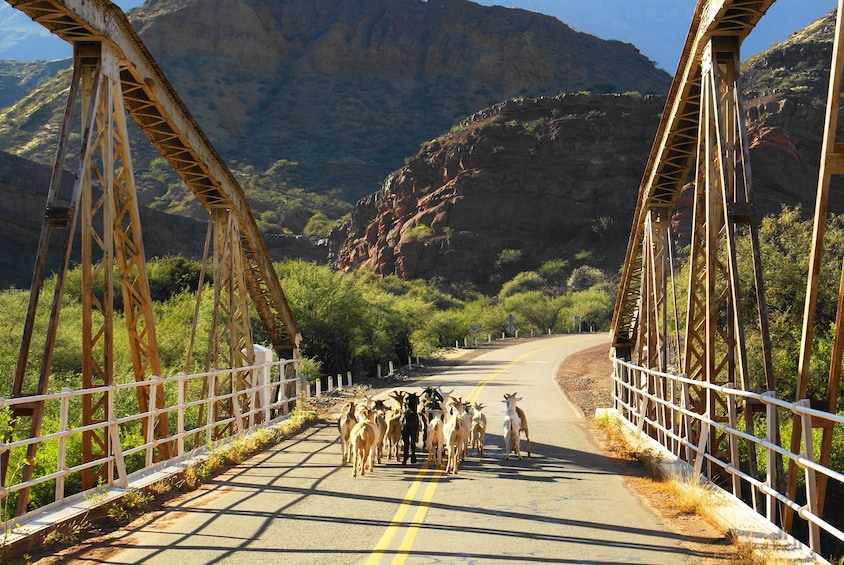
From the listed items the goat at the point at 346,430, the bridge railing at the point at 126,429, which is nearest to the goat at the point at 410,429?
the goat at the point at 346,430

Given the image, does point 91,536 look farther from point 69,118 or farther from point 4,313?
point 4,313

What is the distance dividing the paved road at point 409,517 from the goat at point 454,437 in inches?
10.7

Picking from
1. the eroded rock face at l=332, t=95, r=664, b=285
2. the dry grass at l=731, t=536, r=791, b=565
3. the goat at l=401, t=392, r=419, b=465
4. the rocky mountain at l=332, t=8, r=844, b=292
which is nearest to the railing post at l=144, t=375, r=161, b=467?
the goat at l=401, t=392, r=419, b=465

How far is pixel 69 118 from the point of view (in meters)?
12.4

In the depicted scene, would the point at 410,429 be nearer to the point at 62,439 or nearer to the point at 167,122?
the point at 62,439

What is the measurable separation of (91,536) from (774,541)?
6739mm

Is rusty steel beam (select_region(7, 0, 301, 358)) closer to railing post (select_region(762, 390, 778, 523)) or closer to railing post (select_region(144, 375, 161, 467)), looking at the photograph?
railing post (select_region(144, 375, 161, 467))

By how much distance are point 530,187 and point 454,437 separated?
340 ft

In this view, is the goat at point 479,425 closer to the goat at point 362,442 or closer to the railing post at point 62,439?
the goat at point 362,442

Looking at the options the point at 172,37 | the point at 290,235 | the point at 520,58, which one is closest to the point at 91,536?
the point at 290,235

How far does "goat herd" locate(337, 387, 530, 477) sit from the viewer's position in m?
13.7

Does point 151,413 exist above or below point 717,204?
below

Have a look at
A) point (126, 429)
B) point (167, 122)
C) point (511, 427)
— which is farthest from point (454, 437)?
point (126, 429)

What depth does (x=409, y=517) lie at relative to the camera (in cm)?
1014
